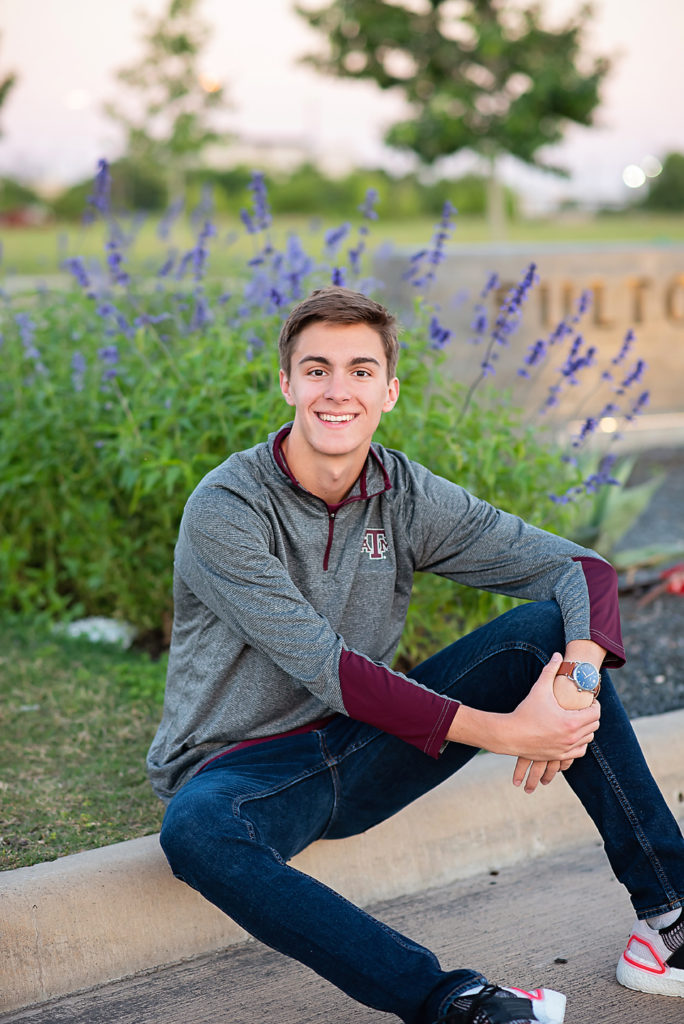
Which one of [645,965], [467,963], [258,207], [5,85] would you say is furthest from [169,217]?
[645,965]

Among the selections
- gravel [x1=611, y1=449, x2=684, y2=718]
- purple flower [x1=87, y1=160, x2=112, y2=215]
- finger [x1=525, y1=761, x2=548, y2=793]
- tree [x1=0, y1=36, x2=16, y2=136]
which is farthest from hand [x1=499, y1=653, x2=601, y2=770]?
tree [x1=0, y1=36, x2=16, y2=136]

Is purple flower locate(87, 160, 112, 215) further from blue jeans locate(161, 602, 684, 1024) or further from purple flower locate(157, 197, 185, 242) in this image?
blue jeans locate(161, 602, 684, 1024)

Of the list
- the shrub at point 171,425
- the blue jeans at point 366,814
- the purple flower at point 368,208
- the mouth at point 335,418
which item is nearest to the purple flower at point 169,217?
the shrub at point 171,425

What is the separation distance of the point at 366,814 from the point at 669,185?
50.3 meters

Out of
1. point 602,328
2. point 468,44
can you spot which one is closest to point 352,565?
point 602,328

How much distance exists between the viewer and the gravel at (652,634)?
4.15 m

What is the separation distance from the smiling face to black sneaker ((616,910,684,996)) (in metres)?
1.25

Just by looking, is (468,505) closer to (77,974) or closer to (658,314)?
(77,974)

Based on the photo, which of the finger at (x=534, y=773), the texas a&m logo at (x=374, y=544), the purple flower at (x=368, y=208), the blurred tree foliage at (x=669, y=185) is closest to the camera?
the finger at (x=534, y=773)

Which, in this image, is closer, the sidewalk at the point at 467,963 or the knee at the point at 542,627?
the sidewalk at the point at 467,963

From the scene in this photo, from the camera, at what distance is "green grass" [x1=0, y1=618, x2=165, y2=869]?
3021 millimetres

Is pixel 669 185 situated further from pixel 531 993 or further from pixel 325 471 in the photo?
pixel 531 993

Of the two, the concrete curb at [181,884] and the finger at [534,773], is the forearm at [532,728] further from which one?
the concrete curb at [181,884]

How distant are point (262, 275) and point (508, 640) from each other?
95.0 inches
